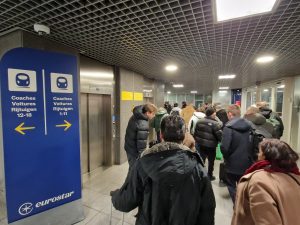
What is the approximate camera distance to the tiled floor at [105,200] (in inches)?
97.1

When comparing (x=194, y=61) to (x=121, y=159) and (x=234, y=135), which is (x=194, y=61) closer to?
(x=234, y=135)

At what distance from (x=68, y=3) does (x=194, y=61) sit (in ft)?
8.93

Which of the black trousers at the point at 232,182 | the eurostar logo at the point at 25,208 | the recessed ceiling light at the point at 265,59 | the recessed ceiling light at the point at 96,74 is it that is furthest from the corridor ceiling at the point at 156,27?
the eurostar logo at the point at 25,208

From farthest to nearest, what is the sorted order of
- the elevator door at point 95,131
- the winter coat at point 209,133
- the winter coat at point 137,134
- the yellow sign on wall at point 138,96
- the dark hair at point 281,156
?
the yellow sign on wall at point 138,96
the elevator door at point 95,131
the winter coat at point 209,133
the winter coat at point 137,134
the dark hair at point 281,156

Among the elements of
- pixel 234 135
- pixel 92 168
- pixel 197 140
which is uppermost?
pixel 234 135

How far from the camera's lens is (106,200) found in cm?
294

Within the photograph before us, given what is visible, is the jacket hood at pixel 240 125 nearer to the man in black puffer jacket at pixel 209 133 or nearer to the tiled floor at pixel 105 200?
the man in black puffer jacket at pixel 209 133

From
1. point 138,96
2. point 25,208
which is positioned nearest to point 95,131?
point 138,96

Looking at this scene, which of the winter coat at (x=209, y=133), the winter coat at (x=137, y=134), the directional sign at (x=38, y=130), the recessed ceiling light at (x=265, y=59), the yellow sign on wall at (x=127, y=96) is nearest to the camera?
the directional sign at (x=38, y=130)

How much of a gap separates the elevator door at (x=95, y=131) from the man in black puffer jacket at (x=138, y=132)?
137 centimetres

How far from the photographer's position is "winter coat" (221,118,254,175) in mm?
2395

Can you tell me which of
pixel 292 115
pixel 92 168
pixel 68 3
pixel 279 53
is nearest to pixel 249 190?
pixel 68 3

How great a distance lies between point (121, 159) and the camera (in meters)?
4.63

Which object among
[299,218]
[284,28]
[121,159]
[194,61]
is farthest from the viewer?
[121,159]
